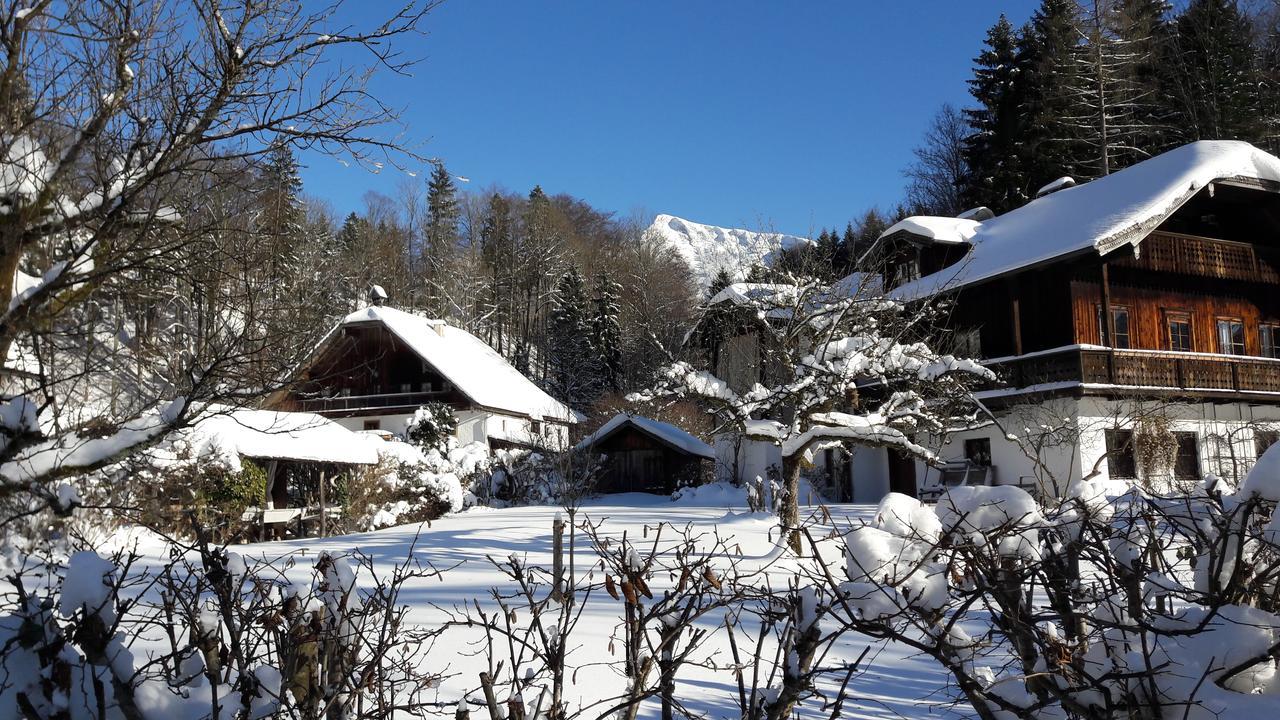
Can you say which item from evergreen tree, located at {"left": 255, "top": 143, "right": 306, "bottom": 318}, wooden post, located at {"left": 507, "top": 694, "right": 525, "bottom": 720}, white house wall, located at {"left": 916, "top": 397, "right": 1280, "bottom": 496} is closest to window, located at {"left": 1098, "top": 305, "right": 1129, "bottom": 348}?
white house wall, located at {"left": 916, "top": 397, "right": 1280, "bottom": 496}

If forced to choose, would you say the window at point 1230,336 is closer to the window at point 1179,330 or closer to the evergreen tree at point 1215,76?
the window at point 1179,330

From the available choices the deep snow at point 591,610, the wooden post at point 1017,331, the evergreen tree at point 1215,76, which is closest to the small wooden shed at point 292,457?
the deep snow at point 591,610

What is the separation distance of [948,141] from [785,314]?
1327 inches

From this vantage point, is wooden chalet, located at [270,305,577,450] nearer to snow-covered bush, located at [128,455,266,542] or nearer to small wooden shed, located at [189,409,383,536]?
small wooden shed, located at [189,409,383,536]

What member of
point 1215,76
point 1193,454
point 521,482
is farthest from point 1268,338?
point 521,482

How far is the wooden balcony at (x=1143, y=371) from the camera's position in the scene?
21.0 meters

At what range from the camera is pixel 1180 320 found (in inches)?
939

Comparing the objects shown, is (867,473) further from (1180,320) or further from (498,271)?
(498,271)

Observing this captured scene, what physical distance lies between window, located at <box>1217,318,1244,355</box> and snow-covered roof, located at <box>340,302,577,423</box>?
74.9 feet

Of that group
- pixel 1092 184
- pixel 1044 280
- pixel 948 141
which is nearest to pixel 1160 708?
pixel 1044 280

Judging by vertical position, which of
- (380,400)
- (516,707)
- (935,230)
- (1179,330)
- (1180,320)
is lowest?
(516,707)

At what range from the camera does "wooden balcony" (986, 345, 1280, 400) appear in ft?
68.9

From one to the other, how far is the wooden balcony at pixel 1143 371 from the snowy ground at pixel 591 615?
21.8 feet

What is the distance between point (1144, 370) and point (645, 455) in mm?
16823
